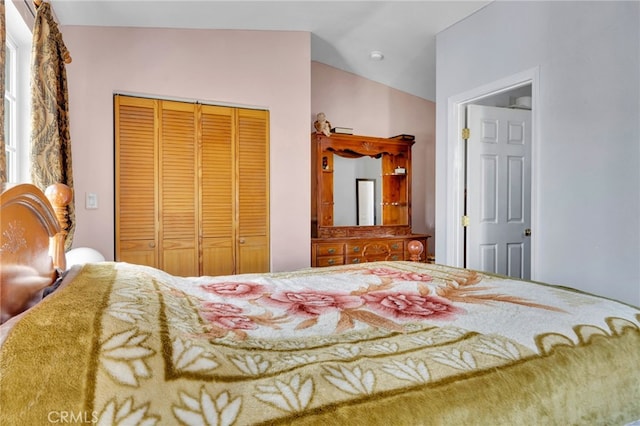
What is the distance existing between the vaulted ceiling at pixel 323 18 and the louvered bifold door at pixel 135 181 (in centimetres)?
64

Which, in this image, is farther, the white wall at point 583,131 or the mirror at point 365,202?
the mirror at point 365,202

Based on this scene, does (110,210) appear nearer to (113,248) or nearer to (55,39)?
(113,248)

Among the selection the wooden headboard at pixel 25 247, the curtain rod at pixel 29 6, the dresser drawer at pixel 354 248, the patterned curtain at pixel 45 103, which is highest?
the curtain rod at pixel 29 6

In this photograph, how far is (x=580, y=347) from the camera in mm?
937

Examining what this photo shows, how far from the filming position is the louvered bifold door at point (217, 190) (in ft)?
10.8

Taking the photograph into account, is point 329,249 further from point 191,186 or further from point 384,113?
point 384,113

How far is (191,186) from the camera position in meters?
3.25

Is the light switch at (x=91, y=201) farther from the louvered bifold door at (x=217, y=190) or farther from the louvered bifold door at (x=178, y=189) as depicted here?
the louvered bifold door at (x=217, y=190)

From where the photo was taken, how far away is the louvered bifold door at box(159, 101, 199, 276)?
3160mm

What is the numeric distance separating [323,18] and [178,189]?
1.97m

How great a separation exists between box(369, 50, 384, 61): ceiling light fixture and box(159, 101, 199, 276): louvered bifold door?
6.51 ft

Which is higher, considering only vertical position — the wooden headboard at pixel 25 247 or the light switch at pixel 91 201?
the light switch at pixel 91 201
